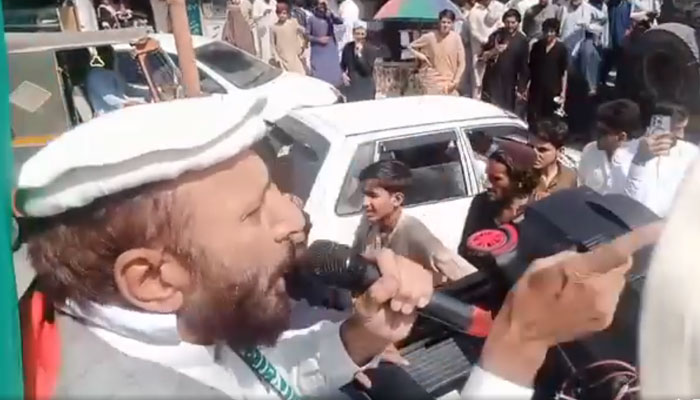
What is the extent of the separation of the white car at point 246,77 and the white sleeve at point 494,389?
1.45 ft

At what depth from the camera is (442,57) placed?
4.54 ft

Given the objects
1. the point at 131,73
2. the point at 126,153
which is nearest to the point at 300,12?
the point at 131,73

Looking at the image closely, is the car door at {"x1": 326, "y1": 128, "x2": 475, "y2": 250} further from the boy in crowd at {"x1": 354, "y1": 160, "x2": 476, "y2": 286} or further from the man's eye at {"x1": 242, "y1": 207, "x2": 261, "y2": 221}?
the man's eye at {"x1": 242, "y1": 207, "x2": 261, "y2": 221}

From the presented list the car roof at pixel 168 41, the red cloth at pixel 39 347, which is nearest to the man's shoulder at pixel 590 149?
the car roof at pixel 168 41

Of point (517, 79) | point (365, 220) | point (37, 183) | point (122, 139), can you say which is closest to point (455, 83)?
point (517, 79)

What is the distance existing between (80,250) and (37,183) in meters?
0.10

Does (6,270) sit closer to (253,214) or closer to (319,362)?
(253,214)

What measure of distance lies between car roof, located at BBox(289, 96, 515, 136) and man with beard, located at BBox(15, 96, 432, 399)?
0.10m

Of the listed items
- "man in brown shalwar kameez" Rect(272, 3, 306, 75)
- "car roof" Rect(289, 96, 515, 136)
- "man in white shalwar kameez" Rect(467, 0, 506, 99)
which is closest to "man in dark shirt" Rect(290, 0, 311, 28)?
"man in brown shalwar kameez" Rect(272, 3, 306, 75)

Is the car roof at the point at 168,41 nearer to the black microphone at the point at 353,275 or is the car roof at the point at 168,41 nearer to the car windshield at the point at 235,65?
the car windshield at the point at 235,65

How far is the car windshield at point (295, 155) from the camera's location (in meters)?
1.29

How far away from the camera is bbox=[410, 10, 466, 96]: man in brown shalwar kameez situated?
54.5 inches

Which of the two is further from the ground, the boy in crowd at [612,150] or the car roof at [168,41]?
the car roof at [168,41]

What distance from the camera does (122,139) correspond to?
3.87ft
